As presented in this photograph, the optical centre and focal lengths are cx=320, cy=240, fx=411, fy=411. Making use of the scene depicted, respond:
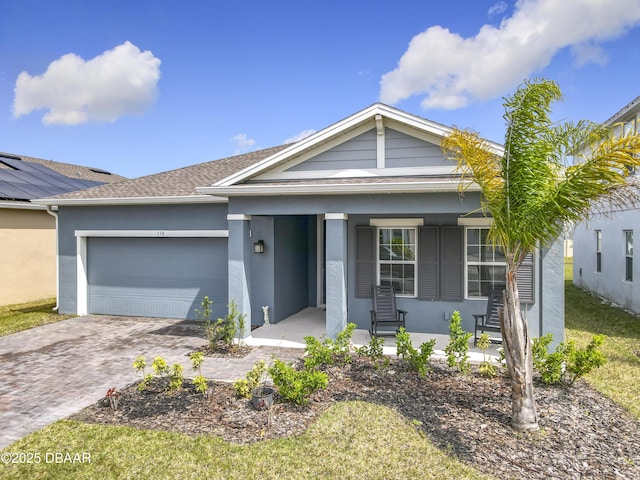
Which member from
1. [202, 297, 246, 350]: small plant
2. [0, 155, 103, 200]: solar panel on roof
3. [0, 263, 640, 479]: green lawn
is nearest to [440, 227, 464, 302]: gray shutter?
[0, 263, 640, 479]: green lawn

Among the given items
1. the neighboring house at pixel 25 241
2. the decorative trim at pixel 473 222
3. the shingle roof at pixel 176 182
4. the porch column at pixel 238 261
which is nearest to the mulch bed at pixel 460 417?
the porch column at pixel 238 261

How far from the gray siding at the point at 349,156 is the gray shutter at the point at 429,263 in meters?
2.04

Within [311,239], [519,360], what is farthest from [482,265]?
[311,239]

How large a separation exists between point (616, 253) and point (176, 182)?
1412 centimetres

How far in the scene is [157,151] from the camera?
30.7 m

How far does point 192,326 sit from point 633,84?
14.6 metres

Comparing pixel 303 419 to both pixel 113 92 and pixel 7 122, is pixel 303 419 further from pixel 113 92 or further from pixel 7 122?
pixel 7 122

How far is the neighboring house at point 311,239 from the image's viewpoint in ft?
27.0

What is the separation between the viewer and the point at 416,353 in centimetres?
659

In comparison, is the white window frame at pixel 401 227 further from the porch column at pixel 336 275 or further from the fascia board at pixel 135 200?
the fascia board at pixel 135 200

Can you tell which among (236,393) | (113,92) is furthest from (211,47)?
(113,92)

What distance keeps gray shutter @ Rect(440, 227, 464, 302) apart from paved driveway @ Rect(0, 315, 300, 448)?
420cm

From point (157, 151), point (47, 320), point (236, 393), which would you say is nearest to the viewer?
point (236, 393)

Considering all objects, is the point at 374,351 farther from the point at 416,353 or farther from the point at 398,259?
the point at 398,259
